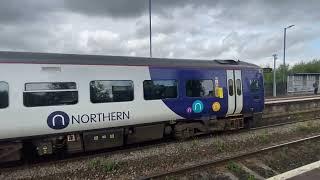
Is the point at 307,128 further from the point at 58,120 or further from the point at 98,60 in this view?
the point at 58,120

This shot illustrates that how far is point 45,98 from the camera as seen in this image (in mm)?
10359

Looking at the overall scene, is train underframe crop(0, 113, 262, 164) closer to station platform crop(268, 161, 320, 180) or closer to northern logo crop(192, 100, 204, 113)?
northern logo crop(192, 100, 204, 113)

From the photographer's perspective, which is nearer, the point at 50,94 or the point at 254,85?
the point at 50,94

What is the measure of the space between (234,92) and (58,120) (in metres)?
7.05

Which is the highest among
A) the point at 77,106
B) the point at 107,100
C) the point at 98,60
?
the point at 98,60

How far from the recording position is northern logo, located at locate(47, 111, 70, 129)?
412 inches

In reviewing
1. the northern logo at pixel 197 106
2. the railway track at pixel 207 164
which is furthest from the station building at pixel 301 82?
the railway track at pixel 207 164

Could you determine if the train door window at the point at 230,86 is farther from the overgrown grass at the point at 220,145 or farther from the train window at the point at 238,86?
the overgrown grass at the point at 220,145

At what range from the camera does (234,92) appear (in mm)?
14938

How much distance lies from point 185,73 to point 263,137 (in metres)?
3.53

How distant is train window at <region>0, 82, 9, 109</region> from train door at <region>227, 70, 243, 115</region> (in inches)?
314

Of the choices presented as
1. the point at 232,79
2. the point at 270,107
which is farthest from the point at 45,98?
the point at 270,107

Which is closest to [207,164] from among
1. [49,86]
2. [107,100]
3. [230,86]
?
[107,100]

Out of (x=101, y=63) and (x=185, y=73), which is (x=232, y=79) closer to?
(x=185, y=73)
